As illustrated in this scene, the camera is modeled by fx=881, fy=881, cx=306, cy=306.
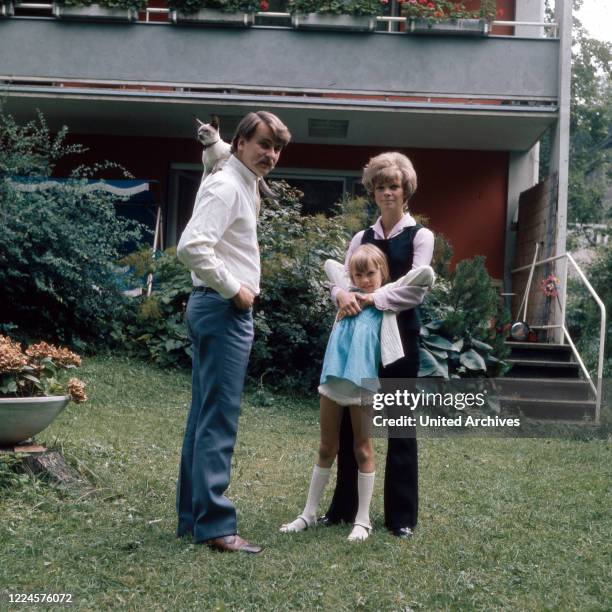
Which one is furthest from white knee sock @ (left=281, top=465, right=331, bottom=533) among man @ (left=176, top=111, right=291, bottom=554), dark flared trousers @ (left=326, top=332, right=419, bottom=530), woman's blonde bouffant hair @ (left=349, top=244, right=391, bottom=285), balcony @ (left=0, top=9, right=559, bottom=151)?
balcony @ (left=0, top=9, right=559, bottom=151)

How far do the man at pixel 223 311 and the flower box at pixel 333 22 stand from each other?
298 inches

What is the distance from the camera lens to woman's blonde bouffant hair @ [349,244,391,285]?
411cm

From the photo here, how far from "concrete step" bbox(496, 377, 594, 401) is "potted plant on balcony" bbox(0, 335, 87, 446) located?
5292 mm

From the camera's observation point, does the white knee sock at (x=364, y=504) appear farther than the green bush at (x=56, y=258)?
No

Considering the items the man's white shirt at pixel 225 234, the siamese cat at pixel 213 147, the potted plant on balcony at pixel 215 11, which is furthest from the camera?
the potted plant on balcony at pixel 215 11

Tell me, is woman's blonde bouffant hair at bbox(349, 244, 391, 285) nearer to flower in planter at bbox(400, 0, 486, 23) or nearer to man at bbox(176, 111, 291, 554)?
man at bbox(176, 111, 291, 554)

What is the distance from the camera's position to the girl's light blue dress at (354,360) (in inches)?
155

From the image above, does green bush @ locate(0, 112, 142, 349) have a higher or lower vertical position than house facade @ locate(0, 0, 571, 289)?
lower

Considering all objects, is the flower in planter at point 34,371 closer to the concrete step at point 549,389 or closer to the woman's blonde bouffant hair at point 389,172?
the woman's blonde bouffant hair at point 389,172

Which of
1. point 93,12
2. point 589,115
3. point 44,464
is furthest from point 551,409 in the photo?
point 589,115

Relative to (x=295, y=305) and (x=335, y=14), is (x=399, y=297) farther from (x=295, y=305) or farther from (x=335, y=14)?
(x=335, y=14)

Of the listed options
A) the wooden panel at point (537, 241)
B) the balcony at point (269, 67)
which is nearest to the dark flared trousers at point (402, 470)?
the wooden panel at point (537, 241)

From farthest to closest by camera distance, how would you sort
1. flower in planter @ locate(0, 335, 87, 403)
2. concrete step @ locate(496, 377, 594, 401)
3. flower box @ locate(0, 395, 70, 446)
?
concrete step @ locate(496, 377, 594, 401), flower in planter @ locate(0, 335, 87, 403), flower box @ locate(0, 395, 70, 446)

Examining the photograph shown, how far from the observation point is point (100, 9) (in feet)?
35.8
